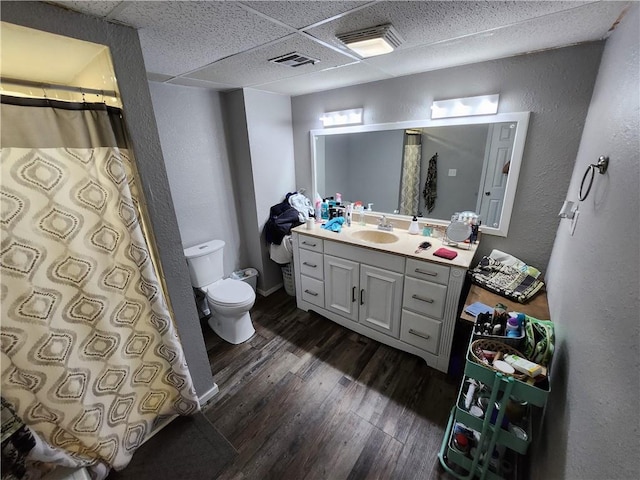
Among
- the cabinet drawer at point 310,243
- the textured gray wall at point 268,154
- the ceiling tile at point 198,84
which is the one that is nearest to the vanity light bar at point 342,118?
the textured gray wall at point 268,154

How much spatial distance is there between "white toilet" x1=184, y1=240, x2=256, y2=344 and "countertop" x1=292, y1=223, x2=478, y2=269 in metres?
0.72

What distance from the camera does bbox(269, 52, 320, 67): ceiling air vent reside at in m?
1.51

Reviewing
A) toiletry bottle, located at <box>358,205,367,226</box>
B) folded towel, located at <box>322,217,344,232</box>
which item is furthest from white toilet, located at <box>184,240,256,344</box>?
toiletry bottle, located at <box>358,205,367,226</box>

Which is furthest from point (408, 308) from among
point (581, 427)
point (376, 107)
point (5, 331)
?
point (5, 331)

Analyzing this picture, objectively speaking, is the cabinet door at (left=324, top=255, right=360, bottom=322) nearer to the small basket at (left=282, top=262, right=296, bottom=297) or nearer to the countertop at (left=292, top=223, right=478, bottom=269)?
the countertop at (left=292, top=223, right=478, bottom=269)

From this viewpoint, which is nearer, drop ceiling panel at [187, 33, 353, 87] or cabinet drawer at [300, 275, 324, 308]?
drop ceiling panel at [187, 33, 353, 87]

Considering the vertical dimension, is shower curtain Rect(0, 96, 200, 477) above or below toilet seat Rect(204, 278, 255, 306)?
above

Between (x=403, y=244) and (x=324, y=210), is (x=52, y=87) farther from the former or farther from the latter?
(x=403, y=244)

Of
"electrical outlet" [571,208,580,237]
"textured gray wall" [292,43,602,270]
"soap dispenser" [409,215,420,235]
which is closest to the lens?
"electrical outlet" [571,208,580,237]

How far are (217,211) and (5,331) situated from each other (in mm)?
1710

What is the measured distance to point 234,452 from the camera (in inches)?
56.7

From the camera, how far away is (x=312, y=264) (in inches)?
92.7

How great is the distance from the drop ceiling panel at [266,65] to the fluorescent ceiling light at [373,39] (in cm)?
18

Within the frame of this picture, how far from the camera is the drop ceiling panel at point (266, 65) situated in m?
1.38
